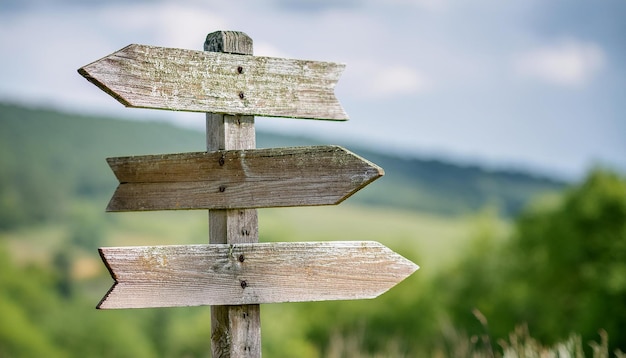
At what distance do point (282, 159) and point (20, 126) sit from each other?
68250mm

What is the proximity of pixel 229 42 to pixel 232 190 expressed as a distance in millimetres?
788

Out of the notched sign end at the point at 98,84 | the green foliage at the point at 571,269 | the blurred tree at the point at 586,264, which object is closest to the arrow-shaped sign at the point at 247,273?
the notched sign end at the point at 98,84

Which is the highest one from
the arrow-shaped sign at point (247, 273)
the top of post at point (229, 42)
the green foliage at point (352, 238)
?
the top of post at point (229, 42)

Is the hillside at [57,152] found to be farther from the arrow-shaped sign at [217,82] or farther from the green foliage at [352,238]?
the arrow-shaped sign at [217,82]

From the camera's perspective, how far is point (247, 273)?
13.0 feet

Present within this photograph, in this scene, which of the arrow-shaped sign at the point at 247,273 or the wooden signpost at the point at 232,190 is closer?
the arrow-shaped sign at the point at 247,273

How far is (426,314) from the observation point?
46.5m

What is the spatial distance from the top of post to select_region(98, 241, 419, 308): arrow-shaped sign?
1.04 m

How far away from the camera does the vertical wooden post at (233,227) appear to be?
401 cm

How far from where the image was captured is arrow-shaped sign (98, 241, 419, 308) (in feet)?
12.2

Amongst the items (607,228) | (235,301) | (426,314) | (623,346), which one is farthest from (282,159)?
(426,314)

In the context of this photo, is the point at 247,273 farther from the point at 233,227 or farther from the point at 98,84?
the point at 98,84

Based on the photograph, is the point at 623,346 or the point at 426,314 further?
the point at 426,314

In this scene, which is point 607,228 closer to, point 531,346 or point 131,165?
point 531,346
